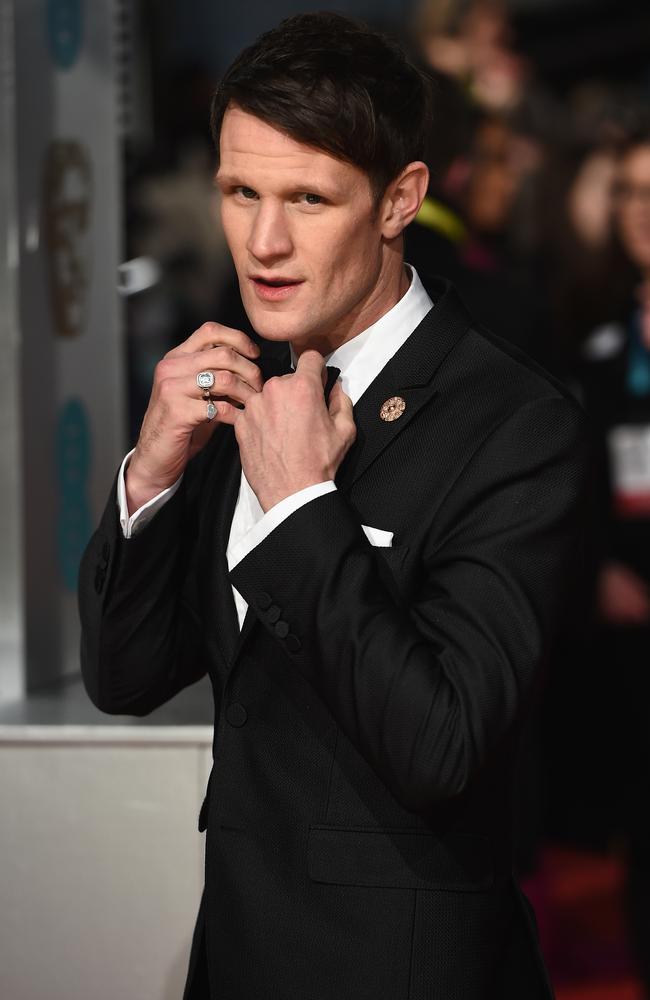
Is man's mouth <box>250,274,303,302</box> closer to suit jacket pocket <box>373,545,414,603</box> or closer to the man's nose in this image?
the man's nose

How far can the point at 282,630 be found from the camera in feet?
3.87

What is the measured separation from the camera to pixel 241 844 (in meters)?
1.29

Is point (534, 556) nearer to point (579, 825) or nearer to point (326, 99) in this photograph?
point (326, 99)

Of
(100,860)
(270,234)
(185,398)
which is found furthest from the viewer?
(100,860)

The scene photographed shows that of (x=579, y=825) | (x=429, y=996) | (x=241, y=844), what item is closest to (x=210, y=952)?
(x=241, y=844)

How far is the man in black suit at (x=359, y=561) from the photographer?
3.78 ft

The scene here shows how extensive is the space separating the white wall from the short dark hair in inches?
40.7

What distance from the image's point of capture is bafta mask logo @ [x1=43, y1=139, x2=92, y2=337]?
241cm

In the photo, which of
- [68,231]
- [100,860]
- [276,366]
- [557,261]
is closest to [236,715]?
[276,366]

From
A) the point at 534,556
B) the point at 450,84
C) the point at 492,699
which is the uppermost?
the point at 450,84

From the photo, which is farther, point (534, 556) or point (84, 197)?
point (84, 197)

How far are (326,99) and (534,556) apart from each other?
450 mm

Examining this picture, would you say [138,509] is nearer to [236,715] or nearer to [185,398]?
[185,398]

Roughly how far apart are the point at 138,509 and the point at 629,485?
2042 millimetres
